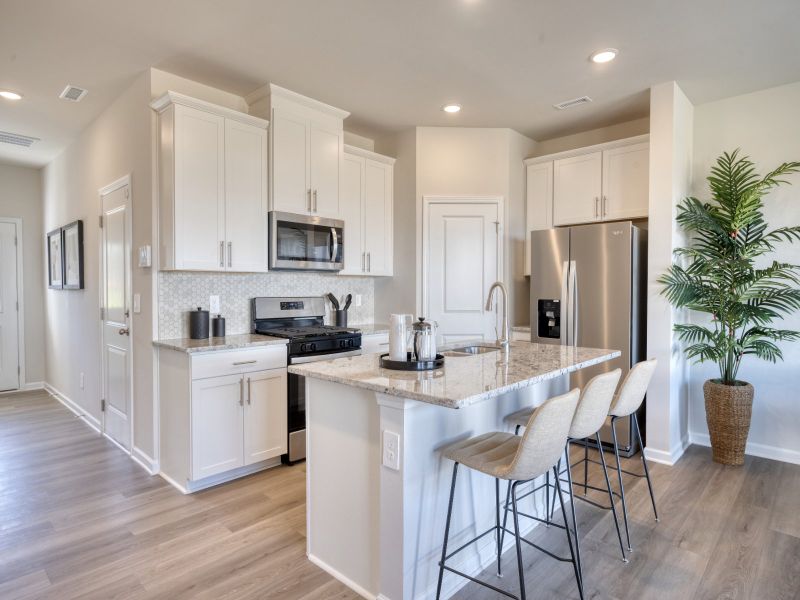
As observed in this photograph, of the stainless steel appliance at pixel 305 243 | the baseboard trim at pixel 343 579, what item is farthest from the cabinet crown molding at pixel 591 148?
the baseboard trim at pixel 343 579

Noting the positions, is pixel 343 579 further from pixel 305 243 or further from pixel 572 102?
pixel 572 102

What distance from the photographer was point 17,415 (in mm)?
4586

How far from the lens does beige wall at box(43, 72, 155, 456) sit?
3.22 meters

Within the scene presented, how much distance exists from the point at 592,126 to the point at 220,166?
10.6 feet

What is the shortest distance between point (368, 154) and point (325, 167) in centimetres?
66

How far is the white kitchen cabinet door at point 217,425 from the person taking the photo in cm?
286

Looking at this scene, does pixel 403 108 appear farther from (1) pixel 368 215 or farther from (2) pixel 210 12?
(2) pixel 210 12

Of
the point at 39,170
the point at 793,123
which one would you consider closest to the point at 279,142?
the point at 793,123

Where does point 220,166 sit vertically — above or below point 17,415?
above

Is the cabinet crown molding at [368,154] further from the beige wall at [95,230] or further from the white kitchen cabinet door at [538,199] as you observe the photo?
Result: the beige wall at [95,230]

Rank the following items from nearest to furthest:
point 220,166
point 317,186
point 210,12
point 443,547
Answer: point 443,547 < point 210,12 < point 220,166 < point 317,186

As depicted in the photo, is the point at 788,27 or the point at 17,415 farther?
the point at 17,415

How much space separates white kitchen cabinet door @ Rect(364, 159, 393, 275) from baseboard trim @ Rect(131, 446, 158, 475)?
2263 millimetres

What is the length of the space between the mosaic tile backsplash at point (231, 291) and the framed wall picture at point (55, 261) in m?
2.52
